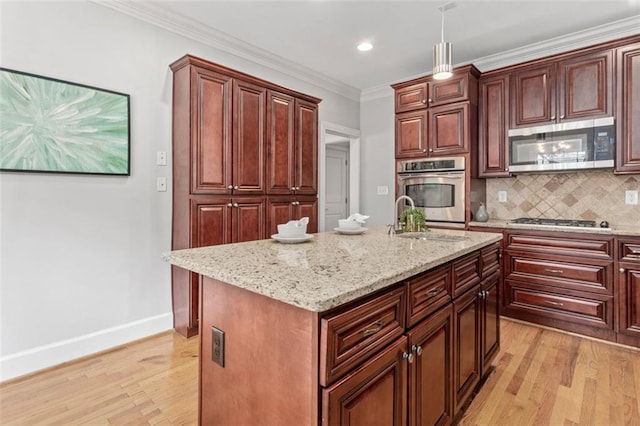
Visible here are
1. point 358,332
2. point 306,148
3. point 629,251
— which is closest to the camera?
point 358,332

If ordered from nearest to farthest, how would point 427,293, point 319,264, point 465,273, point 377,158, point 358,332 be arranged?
point 358,332
point 319,264
point 427,293
point 465,273
point 377,158

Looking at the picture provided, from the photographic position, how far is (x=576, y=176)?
10.4ft

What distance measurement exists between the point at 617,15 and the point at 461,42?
121 cm

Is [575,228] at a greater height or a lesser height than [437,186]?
lesser

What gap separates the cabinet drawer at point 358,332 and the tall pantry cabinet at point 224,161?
1.93 meters

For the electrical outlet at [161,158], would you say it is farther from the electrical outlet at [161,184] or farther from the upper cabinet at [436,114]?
the upper cabinet at [436,114]

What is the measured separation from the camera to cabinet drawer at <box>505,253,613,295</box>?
2645 mm

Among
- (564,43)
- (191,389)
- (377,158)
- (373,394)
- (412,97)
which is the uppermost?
(564,43)

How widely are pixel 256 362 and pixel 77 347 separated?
2.03 metres

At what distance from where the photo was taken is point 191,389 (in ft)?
6.51

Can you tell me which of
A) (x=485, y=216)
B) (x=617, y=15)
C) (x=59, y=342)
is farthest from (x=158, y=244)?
(x=617, y=15)

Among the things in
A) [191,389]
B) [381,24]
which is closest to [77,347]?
[191,389]

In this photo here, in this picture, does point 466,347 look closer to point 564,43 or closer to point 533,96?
point 533,96

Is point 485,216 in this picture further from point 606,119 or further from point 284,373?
point 284,373
